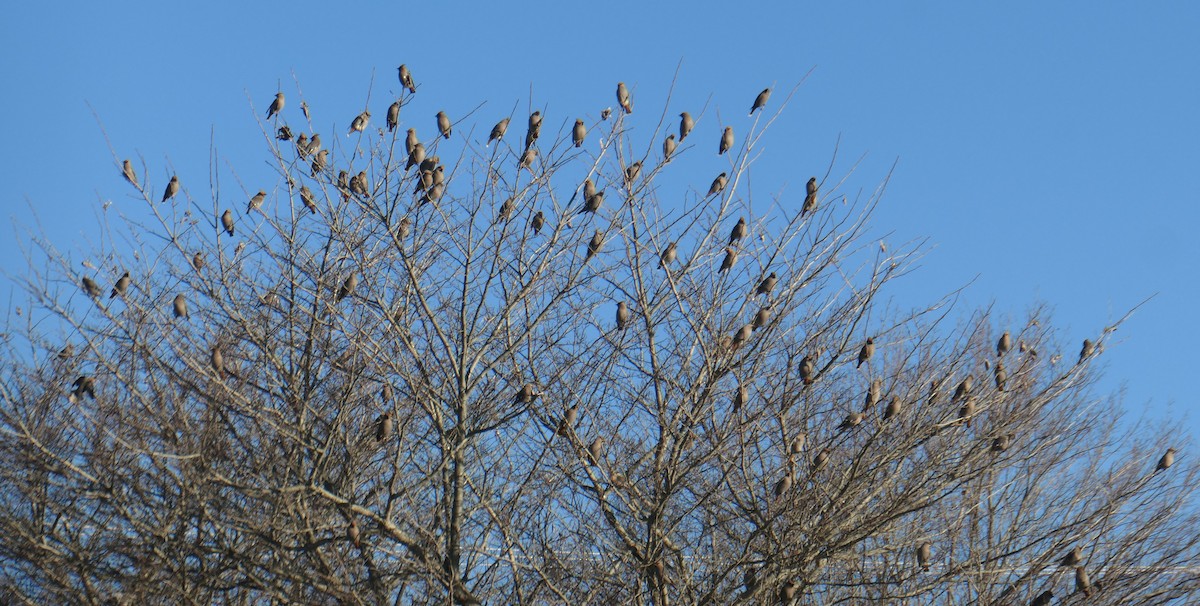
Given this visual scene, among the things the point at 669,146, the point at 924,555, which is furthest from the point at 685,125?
the point at 924,555

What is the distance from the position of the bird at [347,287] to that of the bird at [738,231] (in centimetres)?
231

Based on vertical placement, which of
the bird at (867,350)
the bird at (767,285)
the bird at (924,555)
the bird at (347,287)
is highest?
→ the bird at (347,287)

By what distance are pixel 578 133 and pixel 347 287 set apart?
170cm

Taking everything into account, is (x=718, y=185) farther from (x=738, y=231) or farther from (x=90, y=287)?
(x=90, y=287)

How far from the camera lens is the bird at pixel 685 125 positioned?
8.81 metres

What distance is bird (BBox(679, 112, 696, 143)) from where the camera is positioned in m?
8.81

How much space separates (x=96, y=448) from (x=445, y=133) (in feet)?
9.45

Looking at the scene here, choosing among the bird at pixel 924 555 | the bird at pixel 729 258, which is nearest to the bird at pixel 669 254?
the bird at pixel 729 258

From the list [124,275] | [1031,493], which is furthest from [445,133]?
[1031,493]

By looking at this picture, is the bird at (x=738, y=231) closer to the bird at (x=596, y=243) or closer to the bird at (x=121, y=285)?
the bird at (x=596, y=243)

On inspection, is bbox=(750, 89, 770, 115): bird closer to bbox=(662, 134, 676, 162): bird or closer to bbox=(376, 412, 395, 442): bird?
bbox=(662, 134, 676, 162): bird

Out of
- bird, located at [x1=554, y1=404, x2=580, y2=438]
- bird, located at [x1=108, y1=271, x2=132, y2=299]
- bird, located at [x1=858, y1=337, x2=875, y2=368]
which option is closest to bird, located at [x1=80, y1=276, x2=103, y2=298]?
bird, located at [x1=108, y1=271, x2=132, y2=299]

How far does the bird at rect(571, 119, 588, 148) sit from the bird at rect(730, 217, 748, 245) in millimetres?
1096

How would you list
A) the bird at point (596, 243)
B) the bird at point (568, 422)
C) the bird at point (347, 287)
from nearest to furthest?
1. the bird at point (568, 422)
2. the bird at point (347, 287)
3. the bird at point (596, 243)
